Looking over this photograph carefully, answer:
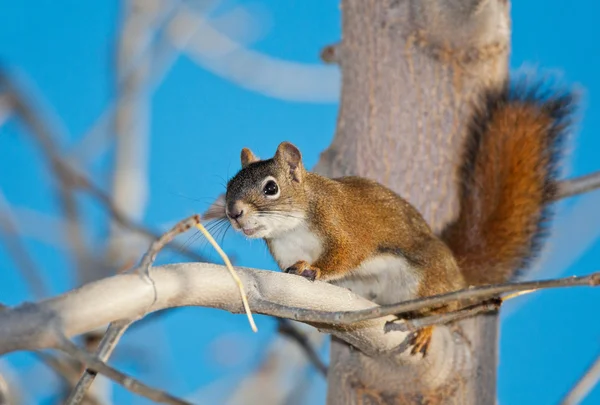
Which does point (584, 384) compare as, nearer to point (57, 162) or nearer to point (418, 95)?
point (418, 95)

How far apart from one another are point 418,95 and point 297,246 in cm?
53

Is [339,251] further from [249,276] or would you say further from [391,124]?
[249,276]

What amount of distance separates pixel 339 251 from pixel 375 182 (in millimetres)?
231

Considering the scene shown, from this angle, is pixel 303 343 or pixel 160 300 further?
pixel 303 343

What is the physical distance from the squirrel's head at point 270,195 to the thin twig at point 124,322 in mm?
817

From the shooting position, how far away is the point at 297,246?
1.89m

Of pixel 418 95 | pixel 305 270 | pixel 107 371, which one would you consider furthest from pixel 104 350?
pixel 418 95

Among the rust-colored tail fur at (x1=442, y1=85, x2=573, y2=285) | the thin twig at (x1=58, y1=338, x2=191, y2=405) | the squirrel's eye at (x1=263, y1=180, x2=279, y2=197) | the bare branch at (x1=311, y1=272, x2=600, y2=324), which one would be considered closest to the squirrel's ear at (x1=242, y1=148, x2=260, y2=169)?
the squirrel's eye at (x1=263, y1=180, x2=279, y2=197)

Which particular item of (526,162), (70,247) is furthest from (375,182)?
(70,247)

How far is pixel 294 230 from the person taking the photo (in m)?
1.89

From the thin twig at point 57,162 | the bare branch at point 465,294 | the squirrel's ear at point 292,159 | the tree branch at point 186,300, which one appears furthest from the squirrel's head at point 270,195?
the bare branch at point 465,294

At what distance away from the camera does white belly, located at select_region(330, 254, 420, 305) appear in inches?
73.8

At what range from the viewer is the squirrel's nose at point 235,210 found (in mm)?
1751

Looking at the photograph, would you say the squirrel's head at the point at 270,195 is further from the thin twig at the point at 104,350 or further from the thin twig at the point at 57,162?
the thin twig at the point at 104,350
